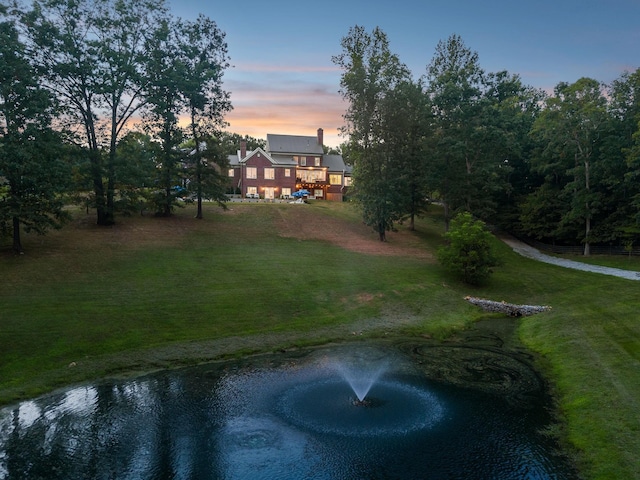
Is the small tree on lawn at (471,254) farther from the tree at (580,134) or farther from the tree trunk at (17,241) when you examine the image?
the tree trunk at (17,241)

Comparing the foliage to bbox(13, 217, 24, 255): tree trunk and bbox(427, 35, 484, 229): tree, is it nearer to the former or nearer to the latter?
bbox(427, 35, 484, 229): tree

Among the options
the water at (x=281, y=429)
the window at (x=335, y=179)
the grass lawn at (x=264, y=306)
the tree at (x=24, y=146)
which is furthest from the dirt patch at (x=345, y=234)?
the window at (x=335, y=179)

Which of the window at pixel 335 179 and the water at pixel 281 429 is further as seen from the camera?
the window at pixel 335 179

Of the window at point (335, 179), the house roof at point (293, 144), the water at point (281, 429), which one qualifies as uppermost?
the house roof at point (293, 144)

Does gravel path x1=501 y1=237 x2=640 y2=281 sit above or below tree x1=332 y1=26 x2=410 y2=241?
below

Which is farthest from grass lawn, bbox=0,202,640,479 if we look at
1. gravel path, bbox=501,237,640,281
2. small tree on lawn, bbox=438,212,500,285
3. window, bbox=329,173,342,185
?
window, bbox=329,173,342,185

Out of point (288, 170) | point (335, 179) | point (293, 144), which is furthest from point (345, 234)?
point (293, 144)

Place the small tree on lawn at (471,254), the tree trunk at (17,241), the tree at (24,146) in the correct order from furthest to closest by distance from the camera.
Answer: the small tree on lawn at (471,254)
the tree trunk at (17,241)
the tree at (24,146)

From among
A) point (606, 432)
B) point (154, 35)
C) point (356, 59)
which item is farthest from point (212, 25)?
point (606, 432)

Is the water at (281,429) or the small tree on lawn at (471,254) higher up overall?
the small tree on lawn at (471,254)
